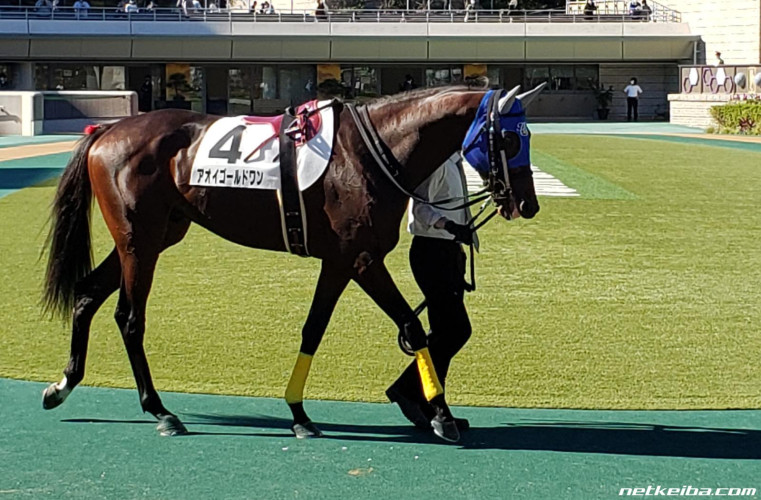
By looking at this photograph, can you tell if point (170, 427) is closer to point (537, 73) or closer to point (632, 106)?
point (632, 106)

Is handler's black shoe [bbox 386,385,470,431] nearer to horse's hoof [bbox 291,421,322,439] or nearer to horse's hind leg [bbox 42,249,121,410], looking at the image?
horse's hoof [bbox 291,421,322,439]

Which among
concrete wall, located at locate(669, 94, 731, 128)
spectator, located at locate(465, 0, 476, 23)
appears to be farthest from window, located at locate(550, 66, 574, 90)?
concrete wall, located at locate(669, 94, 731, 128)

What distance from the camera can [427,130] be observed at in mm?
5496

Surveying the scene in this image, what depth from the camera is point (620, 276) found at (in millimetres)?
10648

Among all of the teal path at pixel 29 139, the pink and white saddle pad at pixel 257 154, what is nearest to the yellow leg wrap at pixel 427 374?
the pink and white saddle pad at pixel 257 154

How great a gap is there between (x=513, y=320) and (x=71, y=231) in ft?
12.5

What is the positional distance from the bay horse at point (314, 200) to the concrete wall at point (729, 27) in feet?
133

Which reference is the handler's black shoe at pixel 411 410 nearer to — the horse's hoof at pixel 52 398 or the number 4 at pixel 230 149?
the number 4 at pixel 230 149

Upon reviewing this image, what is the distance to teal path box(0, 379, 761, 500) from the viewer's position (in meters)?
4.89

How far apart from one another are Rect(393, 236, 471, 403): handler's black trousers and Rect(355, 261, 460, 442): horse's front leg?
10.3 inches

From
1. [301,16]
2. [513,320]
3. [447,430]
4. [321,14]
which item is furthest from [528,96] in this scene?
[321,14]

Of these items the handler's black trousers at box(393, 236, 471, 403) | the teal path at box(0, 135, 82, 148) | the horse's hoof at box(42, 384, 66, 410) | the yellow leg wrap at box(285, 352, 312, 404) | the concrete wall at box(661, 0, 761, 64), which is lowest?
the teal path at box(0, 135, 82, 148)

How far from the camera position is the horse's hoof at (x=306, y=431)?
562 centimetres

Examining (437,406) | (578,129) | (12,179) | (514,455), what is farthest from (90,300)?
(578,129)
